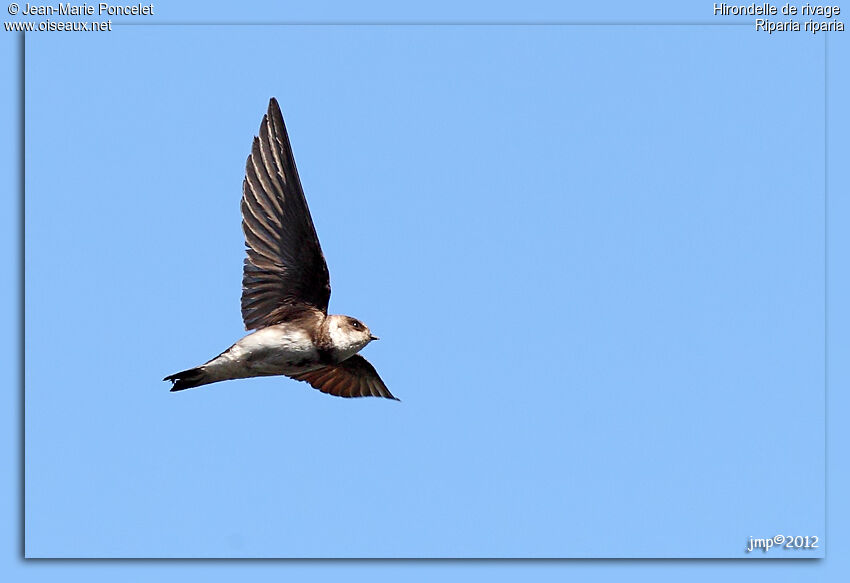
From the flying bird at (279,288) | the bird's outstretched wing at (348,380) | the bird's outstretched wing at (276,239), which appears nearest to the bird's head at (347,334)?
the flying bird at (279,288)

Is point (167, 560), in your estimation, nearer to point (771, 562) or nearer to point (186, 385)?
point (186, 385)

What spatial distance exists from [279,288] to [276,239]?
403 mm

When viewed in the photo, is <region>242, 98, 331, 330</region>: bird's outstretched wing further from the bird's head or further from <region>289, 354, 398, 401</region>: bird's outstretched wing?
<region>289, 354, 398, 401</region>: bird's outstretched wing

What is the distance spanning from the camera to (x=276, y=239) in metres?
9.44

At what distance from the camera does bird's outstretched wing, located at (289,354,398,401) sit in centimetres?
1088

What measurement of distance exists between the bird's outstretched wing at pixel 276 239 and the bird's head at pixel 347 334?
0.15m

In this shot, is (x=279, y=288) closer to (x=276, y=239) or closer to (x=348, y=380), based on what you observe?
(x=276, y=239)

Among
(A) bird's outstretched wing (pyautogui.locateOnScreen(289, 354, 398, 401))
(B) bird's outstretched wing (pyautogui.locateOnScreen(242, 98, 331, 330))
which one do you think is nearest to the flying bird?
(B) bird's outstretched wing (pyautogui.locateOnScreen(242, 98, 331, 330))

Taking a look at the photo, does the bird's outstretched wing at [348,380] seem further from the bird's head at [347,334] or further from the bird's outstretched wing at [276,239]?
the bird's outstretched wing at [276,239]

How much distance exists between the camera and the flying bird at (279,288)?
9.31m

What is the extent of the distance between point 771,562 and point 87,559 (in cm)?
521

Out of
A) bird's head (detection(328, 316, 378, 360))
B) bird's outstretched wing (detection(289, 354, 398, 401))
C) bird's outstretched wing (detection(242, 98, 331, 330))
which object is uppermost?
bird's outstretched wing (detection(242, 98, 331, 330))

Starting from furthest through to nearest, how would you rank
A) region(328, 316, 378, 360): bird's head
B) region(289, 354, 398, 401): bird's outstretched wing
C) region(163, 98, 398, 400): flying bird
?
region(289, 354, 398, 401): bird's outstretched wing
region(328, 316, 378, 360): bird's head
region(163, 98, 398, 400): flying bird

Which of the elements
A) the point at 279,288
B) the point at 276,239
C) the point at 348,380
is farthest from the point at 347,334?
the point at 348,380
